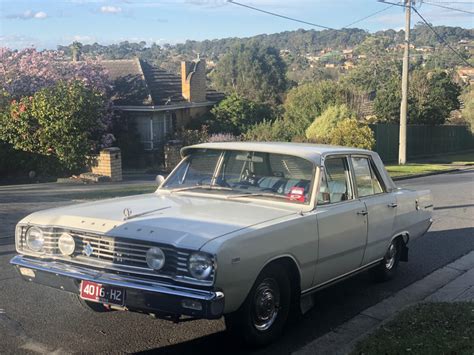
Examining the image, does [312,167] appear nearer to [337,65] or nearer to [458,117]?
[458,117]

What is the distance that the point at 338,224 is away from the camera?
5246mm

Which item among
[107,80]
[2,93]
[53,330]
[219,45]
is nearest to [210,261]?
[53,330]

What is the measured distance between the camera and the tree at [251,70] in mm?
57703

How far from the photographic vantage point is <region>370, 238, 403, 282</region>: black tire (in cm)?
654

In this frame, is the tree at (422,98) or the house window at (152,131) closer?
the house window at (152,131)

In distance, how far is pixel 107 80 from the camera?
80.6 feet

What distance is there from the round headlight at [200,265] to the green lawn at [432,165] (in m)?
18.3

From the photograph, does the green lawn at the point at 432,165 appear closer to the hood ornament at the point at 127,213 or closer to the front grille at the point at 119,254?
the hood ornament at the point at 127,213

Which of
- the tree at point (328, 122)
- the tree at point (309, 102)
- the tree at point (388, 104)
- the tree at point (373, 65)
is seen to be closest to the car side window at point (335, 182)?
the tree at point (328, 122)

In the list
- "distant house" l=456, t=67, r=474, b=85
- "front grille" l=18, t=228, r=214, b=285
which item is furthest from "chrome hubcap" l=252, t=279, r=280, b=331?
"distant house" l=456, t=67, r=474, b=85

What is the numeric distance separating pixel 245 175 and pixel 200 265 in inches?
70.1

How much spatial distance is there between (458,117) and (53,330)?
147ft

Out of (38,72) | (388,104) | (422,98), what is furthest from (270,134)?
(422,98)

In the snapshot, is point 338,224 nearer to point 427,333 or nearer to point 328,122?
point 427,333
